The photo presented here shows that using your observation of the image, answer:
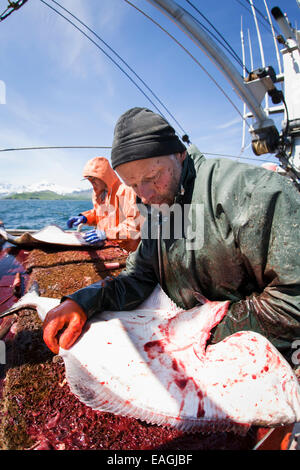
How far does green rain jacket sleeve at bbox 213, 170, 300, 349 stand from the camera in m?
1.19

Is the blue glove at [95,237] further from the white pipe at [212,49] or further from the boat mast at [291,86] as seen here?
the boat mast at [291,86]

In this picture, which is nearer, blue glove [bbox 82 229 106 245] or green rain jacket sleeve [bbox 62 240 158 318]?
green rain jacket sleeve [bbox 62 240 158 318]

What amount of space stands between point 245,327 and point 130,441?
84 centimetres

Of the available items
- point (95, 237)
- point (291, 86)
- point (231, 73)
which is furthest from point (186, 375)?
point (291, 86)

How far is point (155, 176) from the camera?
1.52 metres

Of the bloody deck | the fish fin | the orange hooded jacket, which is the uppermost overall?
the orange hooded jacket

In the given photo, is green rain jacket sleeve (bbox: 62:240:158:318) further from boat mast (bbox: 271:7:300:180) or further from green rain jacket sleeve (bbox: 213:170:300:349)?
boat mast (bbox: 271:7:300:180)

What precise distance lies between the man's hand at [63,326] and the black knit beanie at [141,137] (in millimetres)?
964

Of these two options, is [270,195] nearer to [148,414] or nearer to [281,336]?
[281,336]

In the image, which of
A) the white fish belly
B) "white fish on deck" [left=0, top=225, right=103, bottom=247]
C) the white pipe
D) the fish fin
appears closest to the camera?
the white fish belly

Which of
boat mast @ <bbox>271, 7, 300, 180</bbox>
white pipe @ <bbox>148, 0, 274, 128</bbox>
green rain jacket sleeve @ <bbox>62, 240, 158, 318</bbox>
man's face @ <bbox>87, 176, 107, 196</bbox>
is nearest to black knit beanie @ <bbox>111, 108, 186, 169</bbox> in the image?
green rain jacket sleeve @ <bbox>62, 240, 158, 318</bbox>

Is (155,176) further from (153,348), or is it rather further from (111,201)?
(111,201)

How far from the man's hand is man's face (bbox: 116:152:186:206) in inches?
33.4
